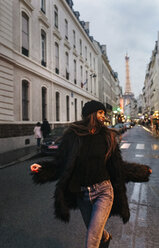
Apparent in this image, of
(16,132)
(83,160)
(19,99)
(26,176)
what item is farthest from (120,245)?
(19,99)

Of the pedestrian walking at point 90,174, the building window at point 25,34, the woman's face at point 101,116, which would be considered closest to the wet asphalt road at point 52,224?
the pedestrian walking at point 90,174

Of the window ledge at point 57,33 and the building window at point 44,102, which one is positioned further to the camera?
the window ledge at point 57,33

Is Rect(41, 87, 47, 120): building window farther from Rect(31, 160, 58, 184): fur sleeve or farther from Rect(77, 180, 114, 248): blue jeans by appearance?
Rect(77, 180, 114, 248): blue jeans

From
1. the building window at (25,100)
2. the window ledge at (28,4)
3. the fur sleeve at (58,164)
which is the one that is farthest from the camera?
the building window at (25,100)

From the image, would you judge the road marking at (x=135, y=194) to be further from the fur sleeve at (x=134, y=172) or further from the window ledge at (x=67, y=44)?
the window ledge at (x=67, y=44)

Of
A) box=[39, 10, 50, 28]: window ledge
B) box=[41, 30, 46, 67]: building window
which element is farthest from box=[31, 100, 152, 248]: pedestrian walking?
box=[39, 10, 50, 28]: window ledge

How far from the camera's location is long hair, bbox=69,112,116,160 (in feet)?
7.30

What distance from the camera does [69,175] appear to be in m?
2.17

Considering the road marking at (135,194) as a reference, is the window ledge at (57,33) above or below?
above

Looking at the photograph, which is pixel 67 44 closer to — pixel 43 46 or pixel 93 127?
pixel 43 46

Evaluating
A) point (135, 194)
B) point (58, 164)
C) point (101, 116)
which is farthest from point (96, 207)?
point (135, 194)

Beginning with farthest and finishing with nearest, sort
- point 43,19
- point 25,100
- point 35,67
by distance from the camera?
point 43,19
point 35,67
point 25,100

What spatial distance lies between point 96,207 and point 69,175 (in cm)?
39

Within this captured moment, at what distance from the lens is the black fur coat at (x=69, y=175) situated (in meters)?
2.20
